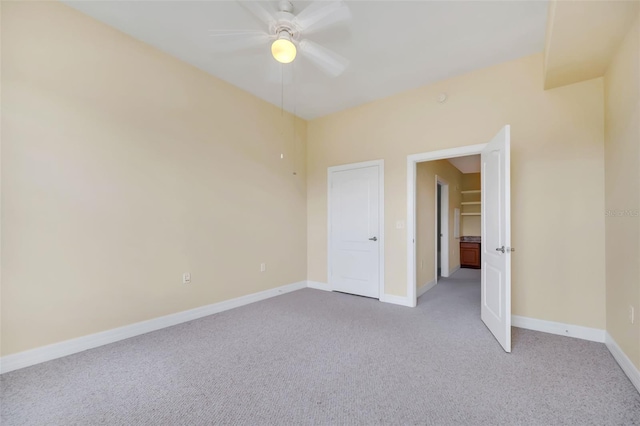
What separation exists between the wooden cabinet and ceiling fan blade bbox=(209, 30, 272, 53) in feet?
22.1

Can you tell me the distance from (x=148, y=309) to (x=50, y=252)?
1.01 m

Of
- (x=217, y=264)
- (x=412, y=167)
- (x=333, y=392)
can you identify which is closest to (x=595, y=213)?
(x=412, y=167)

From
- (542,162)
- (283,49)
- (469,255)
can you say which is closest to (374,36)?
(283,49)

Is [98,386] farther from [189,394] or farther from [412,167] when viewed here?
[412,167]

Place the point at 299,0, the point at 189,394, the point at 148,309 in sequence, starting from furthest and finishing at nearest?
1. the point at 148,309
2. the point at 299,0
3. the point at 189,394

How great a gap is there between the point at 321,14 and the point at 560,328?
376 cm

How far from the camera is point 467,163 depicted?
620cm

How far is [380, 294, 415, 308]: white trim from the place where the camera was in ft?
12.0

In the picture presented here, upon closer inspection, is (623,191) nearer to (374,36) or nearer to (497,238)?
(497,238)

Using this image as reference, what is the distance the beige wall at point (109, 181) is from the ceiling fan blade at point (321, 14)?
1794 millimetres

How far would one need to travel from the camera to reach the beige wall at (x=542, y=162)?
2.62 meters

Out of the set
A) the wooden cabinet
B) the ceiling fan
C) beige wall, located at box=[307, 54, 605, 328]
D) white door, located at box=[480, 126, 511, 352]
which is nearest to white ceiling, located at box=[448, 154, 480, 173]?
the wooden cabinet

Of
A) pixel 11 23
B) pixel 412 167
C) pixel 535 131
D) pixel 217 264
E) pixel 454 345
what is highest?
pixel 11 23

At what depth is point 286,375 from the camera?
6.58 ft
